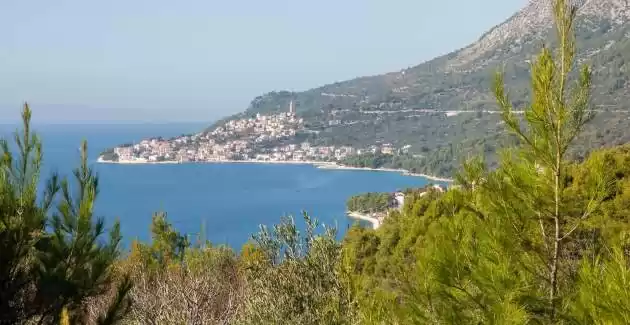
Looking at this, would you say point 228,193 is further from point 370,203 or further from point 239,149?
point 239,149

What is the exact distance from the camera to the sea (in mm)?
46125

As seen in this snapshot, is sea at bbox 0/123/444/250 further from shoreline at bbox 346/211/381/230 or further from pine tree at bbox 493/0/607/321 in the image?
pine tree at bbox 493/0/607/321

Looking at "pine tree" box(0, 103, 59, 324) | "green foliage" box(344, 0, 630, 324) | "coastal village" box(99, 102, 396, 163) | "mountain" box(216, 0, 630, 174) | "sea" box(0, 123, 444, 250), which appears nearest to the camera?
"pine tree" box(0, 103, 59, 324)

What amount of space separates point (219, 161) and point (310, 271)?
9103 cm

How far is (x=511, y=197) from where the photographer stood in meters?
3.82

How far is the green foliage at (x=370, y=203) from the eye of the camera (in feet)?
153

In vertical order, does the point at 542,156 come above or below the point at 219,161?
above

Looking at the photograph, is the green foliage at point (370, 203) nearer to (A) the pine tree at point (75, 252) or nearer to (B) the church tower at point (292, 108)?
(A) the pine tree at point (75, 252)

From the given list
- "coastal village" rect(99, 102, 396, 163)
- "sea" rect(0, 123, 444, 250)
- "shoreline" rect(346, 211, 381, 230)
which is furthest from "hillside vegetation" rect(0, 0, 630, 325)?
"coastal village" rect(99, 102, 396, 163)

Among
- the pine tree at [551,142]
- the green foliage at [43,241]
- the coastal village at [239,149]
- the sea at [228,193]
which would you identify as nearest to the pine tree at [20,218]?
the green foliage at [43,241]

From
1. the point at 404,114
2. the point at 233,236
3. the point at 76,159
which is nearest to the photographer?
the point at 76,159

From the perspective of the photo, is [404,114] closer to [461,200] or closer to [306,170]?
[306,170]

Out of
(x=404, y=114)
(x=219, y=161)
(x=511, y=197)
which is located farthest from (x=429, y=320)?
(x=404, y=114)

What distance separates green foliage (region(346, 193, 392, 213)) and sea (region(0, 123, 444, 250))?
113cm
